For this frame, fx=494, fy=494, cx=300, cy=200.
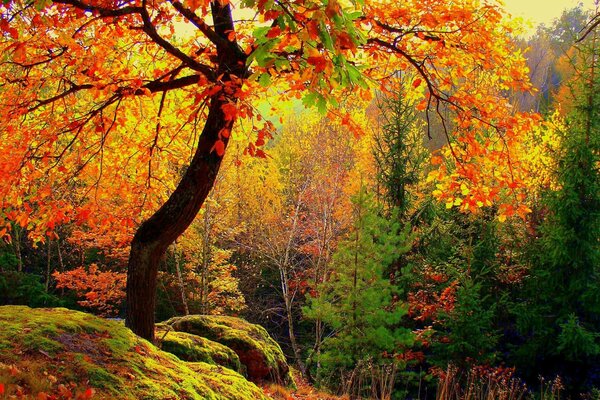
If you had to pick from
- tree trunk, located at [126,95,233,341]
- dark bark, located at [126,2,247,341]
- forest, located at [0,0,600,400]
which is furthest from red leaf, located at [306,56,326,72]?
tree trunk, located at [126,95,233,341]

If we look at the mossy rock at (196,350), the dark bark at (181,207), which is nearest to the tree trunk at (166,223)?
the dark bark at (181,207)

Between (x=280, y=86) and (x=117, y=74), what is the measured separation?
193 cm

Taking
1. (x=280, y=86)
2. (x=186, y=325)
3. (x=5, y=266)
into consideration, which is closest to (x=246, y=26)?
(x=280, y=86)

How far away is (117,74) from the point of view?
5109 mm

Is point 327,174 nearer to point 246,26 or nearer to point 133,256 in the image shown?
point 246,26

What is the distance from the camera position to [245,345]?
721 cm

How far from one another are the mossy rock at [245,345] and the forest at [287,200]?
4 centimetres

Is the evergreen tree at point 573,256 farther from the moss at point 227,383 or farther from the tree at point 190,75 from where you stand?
the moss at point 227,383

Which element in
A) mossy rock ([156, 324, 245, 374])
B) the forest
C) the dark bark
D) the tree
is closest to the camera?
the forest

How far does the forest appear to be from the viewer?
10.5 feet

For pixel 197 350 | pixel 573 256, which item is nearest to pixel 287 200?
pixel 573 256

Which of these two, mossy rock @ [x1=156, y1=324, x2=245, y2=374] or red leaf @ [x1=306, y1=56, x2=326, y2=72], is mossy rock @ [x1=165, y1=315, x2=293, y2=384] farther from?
red leaf @ [x1=306, y1=56, x2=326, y2=72]

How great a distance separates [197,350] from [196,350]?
0.06ft

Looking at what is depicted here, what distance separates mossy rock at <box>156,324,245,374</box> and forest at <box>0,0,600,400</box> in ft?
0.11
